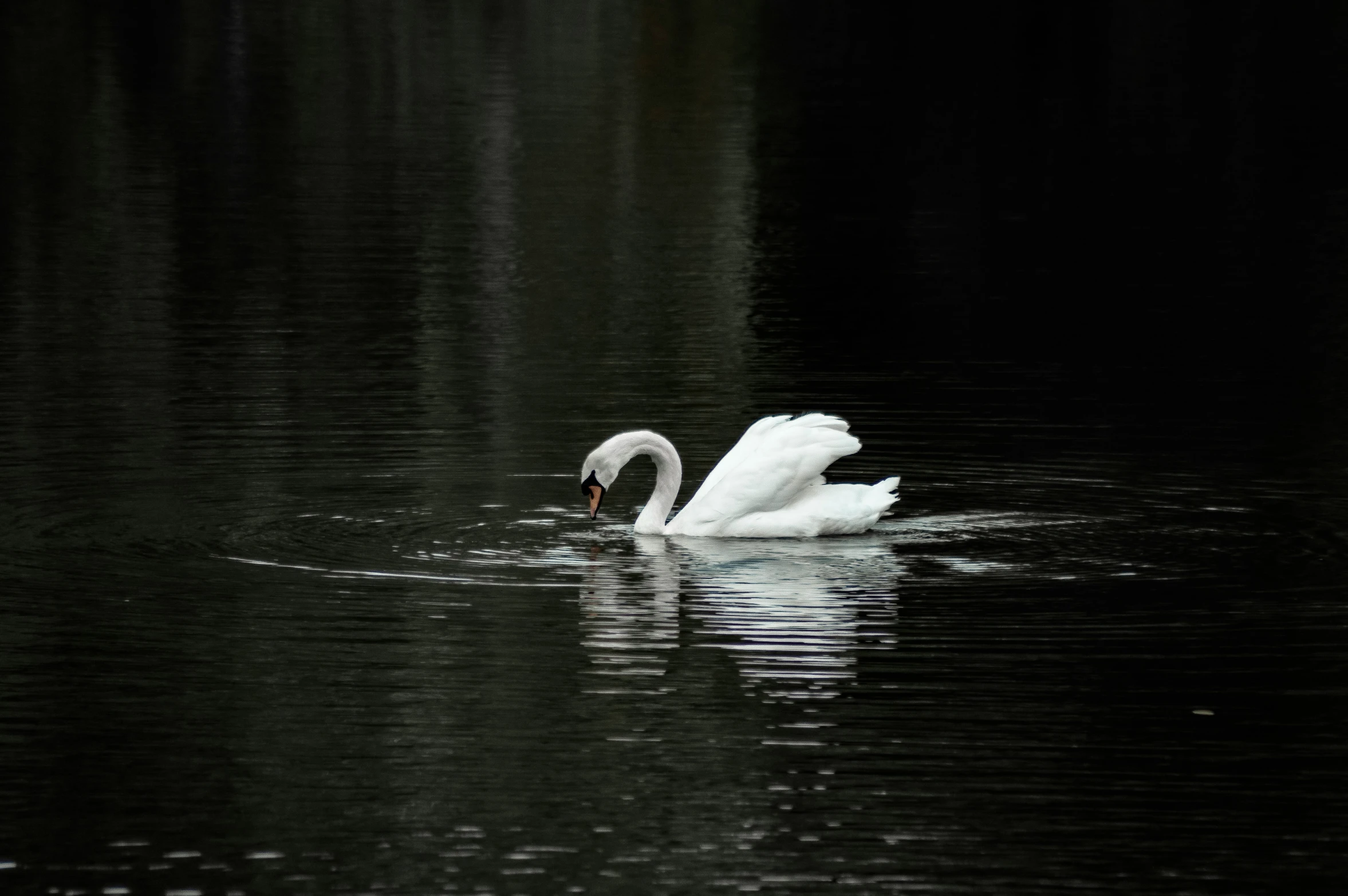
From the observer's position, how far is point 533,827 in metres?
10.4

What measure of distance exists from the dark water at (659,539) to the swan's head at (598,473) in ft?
0.68

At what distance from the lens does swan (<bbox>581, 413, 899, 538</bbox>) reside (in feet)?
53.6

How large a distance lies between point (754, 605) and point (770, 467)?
2215 mm

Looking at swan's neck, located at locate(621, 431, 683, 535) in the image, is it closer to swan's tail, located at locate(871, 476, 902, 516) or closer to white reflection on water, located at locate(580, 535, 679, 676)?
white reflection on water, located at locate(580, 535, 679, 676)

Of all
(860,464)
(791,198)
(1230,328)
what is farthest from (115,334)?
(791,198)

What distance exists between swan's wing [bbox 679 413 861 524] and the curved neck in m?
0.16

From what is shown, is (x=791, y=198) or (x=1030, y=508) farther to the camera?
(x=791, y=198)

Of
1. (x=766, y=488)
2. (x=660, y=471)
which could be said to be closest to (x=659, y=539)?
(x=660, y=471)

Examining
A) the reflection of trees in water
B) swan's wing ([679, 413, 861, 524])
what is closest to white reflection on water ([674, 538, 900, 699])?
the reflection of trees in water

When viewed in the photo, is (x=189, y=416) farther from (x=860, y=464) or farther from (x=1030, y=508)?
(x=1030, y=508)

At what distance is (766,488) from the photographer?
16328 mm

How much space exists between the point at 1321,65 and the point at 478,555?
4919 cm

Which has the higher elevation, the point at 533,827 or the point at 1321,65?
the point at 1321,65

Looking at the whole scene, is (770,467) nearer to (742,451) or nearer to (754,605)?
(742,451)
